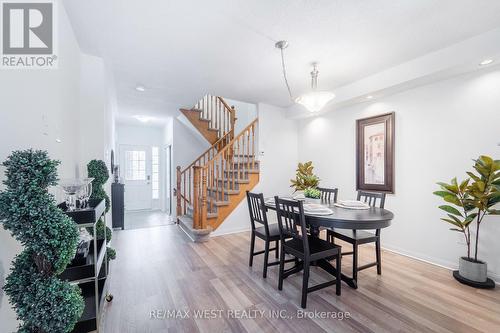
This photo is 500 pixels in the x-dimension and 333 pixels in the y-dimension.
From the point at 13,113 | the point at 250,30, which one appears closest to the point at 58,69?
the point at 13,113

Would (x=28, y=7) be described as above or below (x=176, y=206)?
above

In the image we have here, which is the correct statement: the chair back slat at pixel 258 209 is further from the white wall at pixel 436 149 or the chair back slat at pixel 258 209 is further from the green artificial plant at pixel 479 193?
the white wall at pixel 436 149

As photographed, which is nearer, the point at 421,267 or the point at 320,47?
the point at 320,47

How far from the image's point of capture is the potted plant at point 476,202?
2.25 metres

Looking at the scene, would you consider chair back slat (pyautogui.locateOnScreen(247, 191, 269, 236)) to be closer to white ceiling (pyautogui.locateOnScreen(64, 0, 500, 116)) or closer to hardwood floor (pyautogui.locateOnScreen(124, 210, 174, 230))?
white ceiling (pyautogui.locateOnScreen(64, 0, 500, 116))

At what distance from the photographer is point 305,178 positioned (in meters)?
4.28

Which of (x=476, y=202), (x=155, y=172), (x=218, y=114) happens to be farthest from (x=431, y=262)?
(x=155, y=172)

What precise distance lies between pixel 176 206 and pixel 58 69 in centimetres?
403

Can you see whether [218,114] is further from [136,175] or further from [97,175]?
[97,175]

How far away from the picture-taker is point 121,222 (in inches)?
184

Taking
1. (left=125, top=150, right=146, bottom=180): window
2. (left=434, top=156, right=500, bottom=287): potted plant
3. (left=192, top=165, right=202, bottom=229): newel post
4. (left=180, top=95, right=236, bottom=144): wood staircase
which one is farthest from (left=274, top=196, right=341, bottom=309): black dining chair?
(left=125, top=150, right=146, bottom=180): window

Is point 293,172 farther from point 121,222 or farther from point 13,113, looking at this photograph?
point 13,113

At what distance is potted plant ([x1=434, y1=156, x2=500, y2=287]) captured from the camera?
2250 millimetres

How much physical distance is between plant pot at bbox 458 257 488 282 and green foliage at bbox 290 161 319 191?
7.25 feet
